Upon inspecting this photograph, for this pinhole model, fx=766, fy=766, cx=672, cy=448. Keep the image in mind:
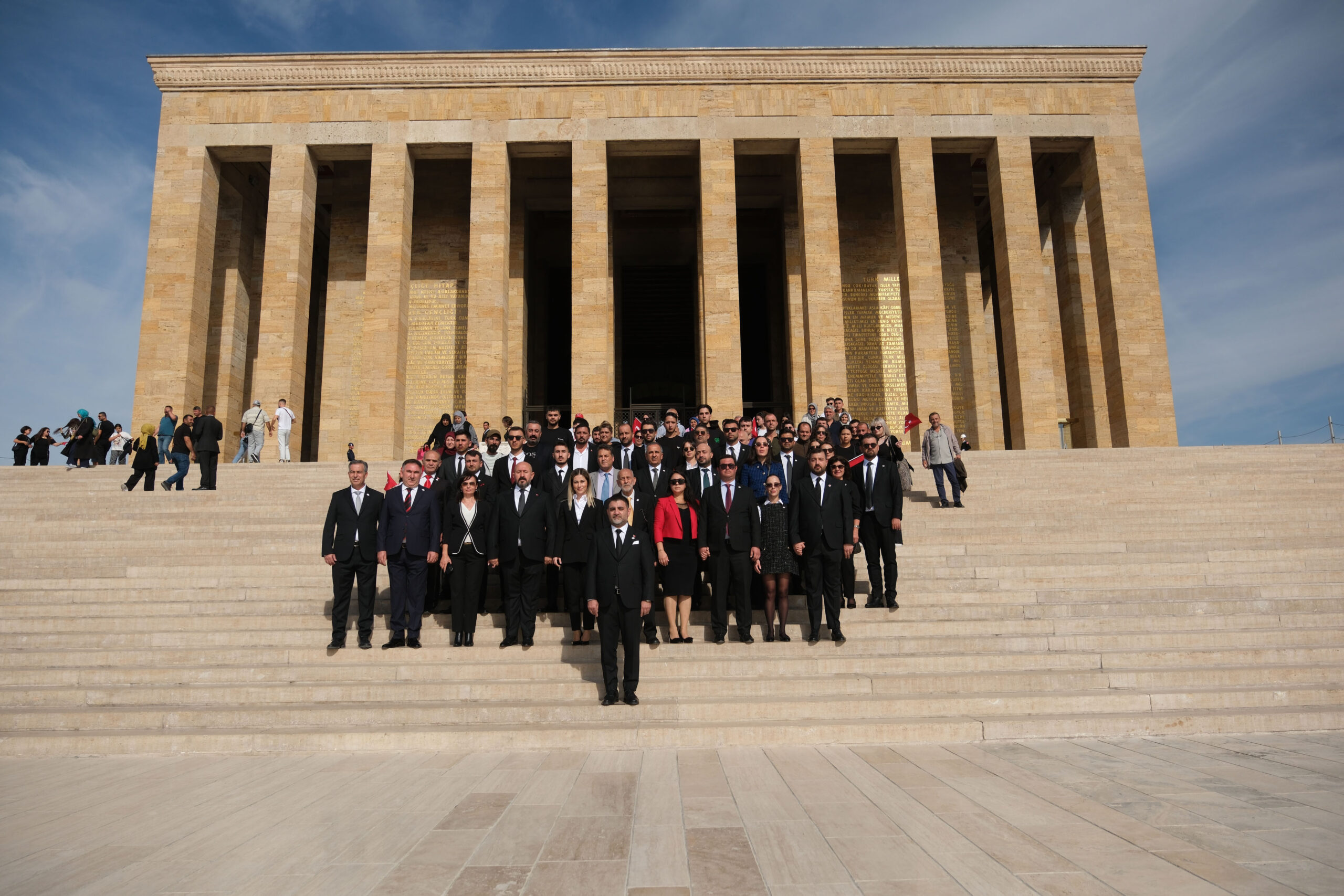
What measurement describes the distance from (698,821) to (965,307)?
70.8ft

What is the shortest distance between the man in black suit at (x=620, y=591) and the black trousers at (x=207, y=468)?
9082 millimetres

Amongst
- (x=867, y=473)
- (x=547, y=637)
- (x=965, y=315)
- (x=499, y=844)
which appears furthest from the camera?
(x=965, y=315)

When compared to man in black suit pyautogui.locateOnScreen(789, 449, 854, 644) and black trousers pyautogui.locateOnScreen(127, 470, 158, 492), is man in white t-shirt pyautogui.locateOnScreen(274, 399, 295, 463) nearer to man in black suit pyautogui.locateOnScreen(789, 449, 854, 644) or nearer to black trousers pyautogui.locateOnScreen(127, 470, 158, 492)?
black trousers pyautogui.locateOnScreen(127, 470, 158, 492)

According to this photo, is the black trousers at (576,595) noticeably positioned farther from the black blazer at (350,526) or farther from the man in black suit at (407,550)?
the black blazer at (350,526)

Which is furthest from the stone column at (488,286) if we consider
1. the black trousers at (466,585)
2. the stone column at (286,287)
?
the black trousers at (466,585)

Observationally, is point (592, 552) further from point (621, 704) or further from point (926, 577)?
point (926, 577)

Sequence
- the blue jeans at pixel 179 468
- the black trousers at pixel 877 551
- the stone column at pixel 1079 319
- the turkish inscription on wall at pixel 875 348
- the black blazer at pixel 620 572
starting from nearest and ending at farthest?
the black blazer at pixel 620 572, the black trousers at pixel 877 551, the blue jeans at pixel 179 468, the stone column at pixel 1079 319, the turkish inscription on wall at pixel 875 348

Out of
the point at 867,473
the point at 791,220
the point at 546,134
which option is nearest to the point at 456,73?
the point at 546,134

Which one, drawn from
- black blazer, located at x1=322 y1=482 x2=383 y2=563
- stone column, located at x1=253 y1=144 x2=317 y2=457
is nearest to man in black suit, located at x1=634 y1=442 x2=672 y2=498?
black blazer, located at x1=322 y1=482 x2=383 y2=563

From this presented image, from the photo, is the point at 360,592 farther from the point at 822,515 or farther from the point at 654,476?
the point at 822,515

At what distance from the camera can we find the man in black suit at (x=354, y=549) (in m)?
6.82

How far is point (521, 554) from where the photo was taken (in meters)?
6.86

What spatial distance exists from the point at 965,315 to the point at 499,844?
22.0 m

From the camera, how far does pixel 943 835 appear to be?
10.9 feet
